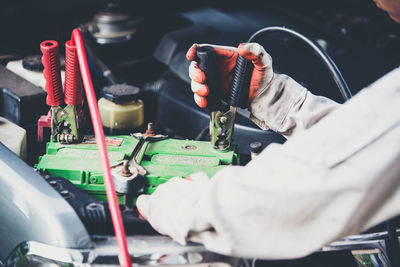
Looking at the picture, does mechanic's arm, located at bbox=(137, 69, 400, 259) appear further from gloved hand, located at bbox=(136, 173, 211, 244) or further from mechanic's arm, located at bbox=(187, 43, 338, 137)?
mechanic's arm, located at bbox=(187, 43, 338, 137)

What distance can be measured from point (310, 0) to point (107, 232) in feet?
5.46

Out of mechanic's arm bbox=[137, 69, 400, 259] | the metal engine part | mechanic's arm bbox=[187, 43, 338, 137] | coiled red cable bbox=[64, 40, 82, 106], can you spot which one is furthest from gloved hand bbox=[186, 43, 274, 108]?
the metal engine part

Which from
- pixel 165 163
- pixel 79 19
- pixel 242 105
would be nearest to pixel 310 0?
pixel 79 19

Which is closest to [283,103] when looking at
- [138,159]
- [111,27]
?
[138,159]

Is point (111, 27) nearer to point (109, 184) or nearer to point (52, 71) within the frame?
point (52, 71)

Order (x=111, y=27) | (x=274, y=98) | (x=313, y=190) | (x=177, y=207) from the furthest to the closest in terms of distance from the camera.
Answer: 1. (x=111, y=27)
2. (x=274, y=98)
3. (x=177, y=207)
4. (x=313, y=190)

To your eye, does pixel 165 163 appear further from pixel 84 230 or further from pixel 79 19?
pixel 79 19

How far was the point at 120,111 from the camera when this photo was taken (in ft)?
4.24

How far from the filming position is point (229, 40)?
5.67 ft

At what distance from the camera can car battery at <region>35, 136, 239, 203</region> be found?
1080 mm

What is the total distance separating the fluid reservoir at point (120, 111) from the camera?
129 cm

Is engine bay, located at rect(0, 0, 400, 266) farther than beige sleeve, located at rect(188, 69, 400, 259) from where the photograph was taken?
Yes

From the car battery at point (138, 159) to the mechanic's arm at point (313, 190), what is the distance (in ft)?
0.88

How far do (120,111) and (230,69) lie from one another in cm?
31
